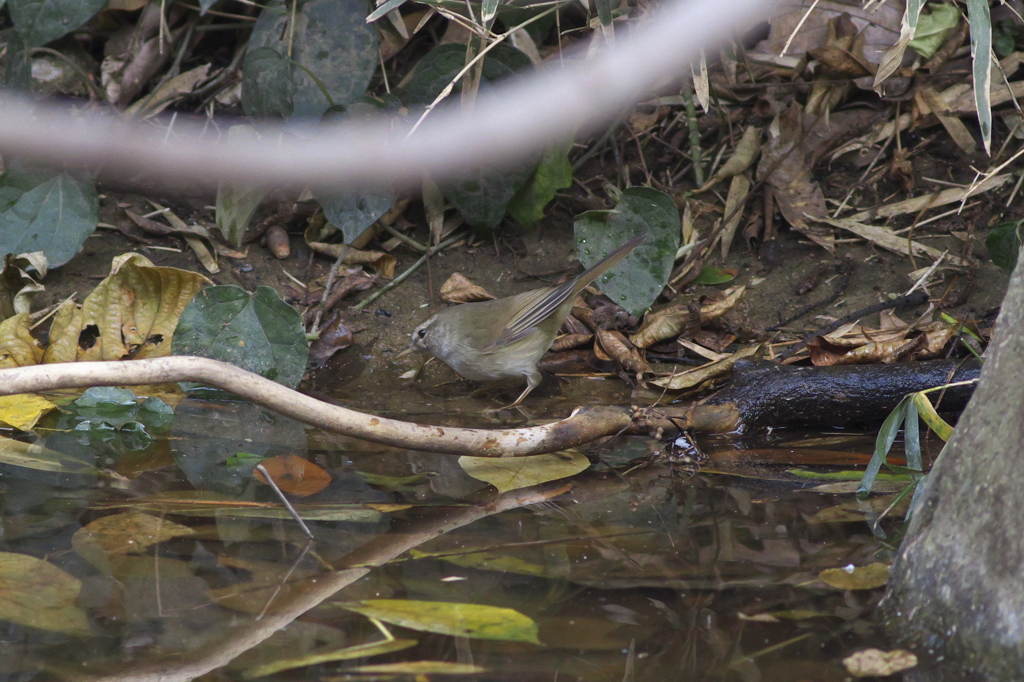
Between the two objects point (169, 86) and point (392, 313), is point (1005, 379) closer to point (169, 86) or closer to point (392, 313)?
point (392, 313)

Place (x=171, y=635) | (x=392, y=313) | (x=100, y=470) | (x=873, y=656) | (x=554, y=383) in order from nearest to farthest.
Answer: (x=873, y=656), (x=171, y=635), (x=100, y=470), (x=554, y=383), (x=392, y=313)

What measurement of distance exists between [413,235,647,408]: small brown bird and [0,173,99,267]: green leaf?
191cm

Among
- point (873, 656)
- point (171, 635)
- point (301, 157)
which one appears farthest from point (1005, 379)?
point (301, 157)

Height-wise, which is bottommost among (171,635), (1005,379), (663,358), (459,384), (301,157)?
(459,384)

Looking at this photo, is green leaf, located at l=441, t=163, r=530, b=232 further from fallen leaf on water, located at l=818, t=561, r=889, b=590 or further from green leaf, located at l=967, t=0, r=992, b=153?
fallen leaf on water, located at l=818, t=561, r=889, b=590

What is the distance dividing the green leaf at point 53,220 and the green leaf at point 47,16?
80 centimetres

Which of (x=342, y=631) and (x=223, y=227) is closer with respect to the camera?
(x=342, y=631)

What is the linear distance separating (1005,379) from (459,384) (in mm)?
2918

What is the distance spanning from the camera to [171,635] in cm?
218

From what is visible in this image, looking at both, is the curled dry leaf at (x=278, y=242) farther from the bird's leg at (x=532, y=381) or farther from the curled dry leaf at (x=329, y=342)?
the bird's leg at (x=532, y=381)

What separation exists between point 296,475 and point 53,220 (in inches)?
96.6

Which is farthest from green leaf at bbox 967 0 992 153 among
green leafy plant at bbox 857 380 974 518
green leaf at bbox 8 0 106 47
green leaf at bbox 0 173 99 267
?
green leaf at bbox 8 0 106 47

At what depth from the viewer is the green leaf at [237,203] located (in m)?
4.82

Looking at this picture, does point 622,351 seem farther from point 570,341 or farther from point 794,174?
point 794,174
